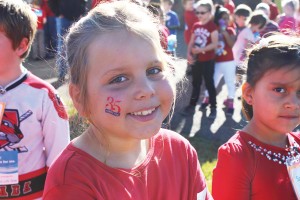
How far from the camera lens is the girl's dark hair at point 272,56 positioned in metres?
1.83

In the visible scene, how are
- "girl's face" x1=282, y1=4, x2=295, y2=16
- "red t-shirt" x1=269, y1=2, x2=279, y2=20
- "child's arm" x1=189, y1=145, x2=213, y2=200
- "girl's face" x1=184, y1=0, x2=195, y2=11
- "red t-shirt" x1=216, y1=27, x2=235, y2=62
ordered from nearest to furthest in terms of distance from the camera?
"child's arm" x1=189, y1=145, x2=213, y2=200 < "red t-shirt" x1=216, y1=27, x2=235, y2=62 < "girl's face" x1=282, y1=4, x2=295, y2=16 < "girl's face" x1=184, y1=0, x2=195, y2=11 < "red t-shirt" x1=269, y1=2, x2=279, y2=20

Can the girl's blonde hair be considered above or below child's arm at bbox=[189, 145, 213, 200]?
above

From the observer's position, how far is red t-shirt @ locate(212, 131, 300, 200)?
5.55ft

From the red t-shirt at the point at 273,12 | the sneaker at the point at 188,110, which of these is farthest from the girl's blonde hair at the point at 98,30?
the red t-shirt at the point at 273,12

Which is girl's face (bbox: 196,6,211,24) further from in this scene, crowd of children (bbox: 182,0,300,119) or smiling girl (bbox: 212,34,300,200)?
smiling girl (bbox: 212,34,300,200)

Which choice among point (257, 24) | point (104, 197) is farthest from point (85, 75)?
point (257, 24)

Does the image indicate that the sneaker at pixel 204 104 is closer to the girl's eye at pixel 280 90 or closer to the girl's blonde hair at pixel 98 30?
the girl's eye at pixel 280 90

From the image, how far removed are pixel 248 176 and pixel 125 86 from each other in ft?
2.38

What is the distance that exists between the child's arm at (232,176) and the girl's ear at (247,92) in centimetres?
28

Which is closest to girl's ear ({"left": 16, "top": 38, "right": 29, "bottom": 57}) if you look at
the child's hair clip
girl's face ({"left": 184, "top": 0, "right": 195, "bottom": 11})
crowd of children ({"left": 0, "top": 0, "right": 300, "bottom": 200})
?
crowd of children ({"left": 0, "top": 0, "right": 300, "bottom": 200})

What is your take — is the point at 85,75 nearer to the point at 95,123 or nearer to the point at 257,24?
the point at 95,123

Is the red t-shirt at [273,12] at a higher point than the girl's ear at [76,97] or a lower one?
lower

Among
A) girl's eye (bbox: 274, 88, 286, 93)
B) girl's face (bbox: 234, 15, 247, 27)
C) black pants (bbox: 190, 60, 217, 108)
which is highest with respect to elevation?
girl's eye (bbox: 274, 88, 286, 93)

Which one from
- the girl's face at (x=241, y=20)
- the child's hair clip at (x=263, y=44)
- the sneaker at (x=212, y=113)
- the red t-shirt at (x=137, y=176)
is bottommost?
the sneaker at (x=212, y=113)
